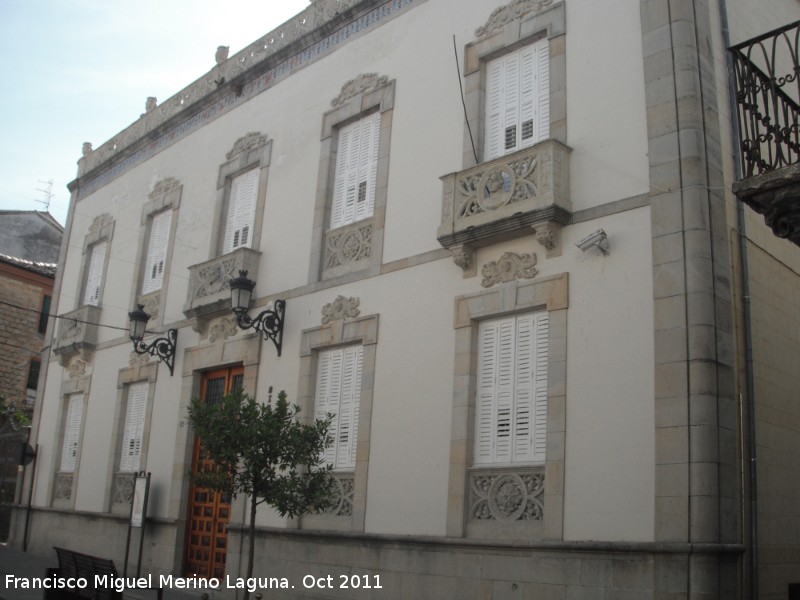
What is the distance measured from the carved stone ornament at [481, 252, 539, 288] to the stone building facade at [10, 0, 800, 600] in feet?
0.10

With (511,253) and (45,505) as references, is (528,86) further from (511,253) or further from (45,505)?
(45,505)

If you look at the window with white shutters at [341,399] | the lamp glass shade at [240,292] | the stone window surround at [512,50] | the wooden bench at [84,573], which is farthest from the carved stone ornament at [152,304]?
the stone window surround at [512,50]

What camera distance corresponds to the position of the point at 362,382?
12.9 metres

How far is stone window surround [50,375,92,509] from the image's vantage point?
1941 cm

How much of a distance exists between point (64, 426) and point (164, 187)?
6.11 metres

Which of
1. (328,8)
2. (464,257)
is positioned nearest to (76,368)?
(328,8)

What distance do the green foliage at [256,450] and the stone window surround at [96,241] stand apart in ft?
36.4

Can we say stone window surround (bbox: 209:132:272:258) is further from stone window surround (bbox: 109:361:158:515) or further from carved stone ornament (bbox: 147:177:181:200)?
stone window surround (bbox: 109:361:158:515)

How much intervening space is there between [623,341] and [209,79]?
1231 cm

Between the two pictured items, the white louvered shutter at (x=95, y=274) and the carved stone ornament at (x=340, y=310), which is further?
the white louvered shutter at (x=95, y=274)

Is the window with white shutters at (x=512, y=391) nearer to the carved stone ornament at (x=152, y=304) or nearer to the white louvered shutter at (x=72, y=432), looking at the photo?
the carved stone ornament at (x=152, y=304)

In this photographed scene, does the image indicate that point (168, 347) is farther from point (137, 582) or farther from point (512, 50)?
point (512, 50)

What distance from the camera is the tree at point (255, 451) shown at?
10.6 m

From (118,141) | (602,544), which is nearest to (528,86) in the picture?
(602,544)
